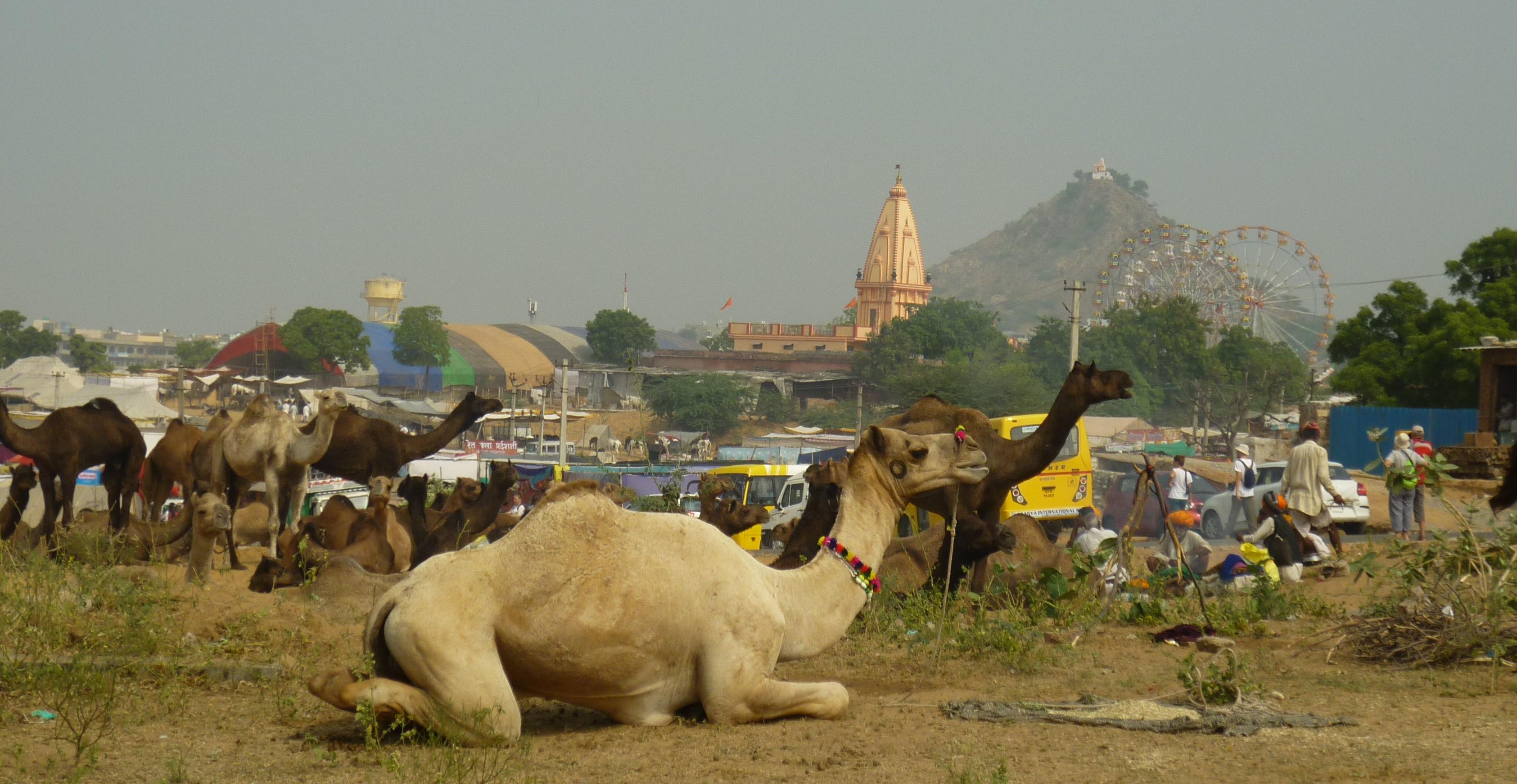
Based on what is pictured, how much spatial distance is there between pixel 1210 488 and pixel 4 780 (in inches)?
998

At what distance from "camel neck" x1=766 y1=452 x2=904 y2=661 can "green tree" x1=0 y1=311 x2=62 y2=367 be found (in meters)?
95.4

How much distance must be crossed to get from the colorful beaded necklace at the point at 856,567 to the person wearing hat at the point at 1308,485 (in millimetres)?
7883

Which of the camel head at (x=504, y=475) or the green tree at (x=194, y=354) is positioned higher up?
the green tree at (x=194, y=354)

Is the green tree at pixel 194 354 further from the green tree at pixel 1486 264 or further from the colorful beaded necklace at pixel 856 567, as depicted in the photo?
the colorful beaded necklace at pixel 856 567

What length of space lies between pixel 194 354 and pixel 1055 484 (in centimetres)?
10785

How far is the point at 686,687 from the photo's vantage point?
548cm

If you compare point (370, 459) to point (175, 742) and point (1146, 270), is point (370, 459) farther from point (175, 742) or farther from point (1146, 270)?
point (1146, 270)

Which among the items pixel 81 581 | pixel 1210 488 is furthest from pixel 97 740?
pixel 1210 488

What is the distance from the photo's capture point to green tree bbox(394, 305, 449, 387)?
94250mm

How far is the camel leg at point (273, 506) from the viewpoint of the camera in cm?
1290

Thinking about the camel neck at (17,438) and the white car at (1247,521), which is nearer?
the camel neck at (17,438)

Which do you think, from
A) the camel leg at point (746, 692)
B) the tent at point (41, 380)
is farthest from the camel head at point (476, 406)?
the tent at point (41, 380)

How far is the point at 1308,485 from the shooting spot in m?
12.9

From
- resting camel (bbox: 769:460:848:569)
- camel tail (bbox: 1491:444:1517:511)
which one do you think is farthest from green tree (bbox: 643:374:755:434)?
camel tail (bbox: 1491:444:1517:511)
